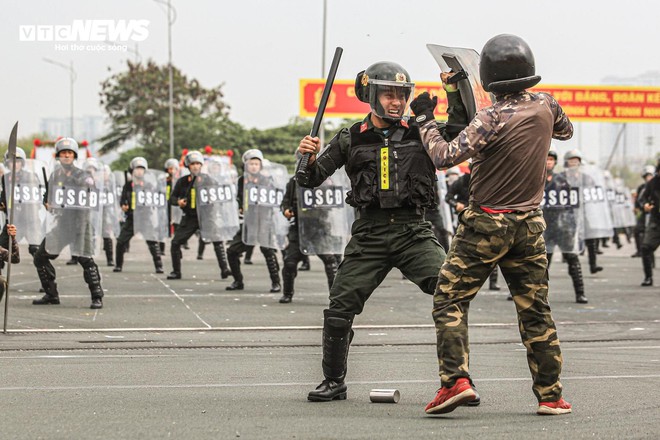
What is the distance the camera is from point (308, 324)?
12.3 metres

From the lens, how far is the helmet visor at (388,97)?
22.5ft

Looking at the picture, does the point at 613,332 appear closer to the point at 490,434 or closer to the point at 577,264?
the point at 577,264

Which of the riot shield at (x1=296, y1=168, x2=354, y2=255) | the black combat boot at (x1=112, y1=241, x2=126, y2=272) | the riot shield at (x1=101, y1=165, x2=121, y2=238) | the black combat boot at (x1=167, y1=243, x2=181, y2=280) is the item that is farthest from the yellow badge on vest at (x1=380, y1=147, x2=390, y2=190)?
the riot shield at (x1=101, y1=165, x2=121, y2=238)

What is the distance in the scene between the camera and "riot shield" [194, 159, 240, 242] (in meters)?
18.9

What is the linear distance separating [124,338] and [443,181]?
10887mm

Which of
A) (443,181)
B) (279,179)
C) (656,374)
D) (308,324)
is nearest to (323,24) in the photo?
(443,181)

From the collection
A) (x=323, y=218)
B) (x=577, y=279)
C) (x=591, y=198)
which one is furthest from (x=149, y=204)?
Answer: (x=577, y=279)

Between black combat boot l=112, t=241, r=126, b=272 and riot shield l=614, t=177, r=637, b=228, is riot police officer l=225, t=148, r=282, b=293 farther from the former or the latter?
riot shield l=614, t=177, r=637, b=228

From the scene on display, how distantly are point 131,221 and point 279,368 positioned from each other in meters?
13.3

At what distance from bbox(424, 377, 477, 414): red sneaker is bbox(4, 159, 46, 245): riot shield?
11029 mm

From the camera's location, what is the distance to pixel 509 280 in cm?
636

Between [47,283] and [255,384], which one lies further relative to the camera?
[47,283]

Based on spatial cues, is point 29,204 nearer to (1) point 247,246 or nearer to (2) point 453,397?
(1) point 247,246

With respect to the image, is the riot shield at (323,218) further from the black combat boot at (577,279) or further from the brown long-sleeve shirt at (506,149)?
the brown long-sleeve shirt at (506,149)
